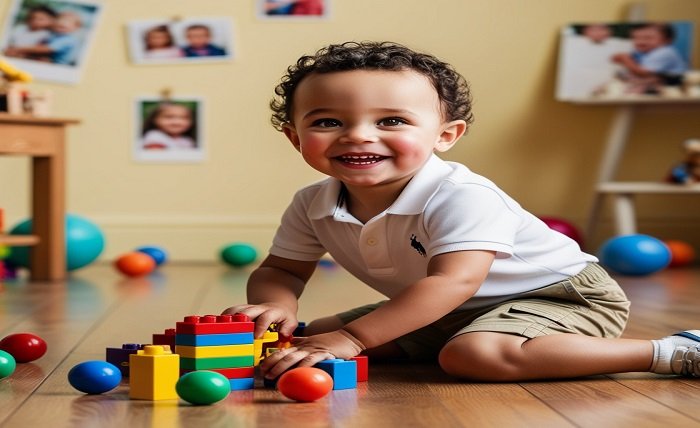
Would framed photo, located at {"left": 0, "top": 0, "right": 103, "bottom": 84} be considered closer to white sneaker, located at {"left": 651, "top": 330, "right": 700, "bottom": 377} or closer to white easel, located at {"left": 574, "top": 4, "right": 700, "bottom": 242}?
white easel, located at {"left": 574, "top": 4, "right": 700, "bottom": 242}

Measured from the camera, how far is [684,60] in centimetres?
311

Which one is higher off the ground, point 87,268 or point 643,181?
point 643,181

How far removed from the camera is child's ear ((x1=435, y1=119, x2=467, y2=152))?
124 centimetres

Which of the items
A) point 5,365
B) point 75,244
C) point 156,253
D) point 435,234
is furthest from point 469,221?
point 156,253

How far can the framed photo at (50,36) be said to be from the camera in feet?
10.0

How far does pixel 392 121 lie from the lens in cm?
115

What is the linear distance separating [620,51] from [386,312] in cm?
226

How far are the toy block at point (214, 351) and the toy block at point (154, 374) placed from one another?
1.2 inches

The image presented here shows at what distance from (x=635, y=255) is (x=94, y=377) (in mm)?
1873

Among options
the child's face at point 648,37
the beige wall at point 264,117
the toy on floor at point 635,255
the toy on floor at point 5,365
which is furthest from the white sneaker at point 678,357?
the child's face at point 648,37

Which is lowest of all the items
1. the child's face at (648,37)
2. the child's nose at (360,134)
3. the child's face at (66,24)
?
the child's nose at (360,134)

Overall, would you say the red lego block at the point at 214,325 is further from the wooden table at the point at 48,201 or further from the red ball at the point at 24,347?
the wooden table at the point at 48,201

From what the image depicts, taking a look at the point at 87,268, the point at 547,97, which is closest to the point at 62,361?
the point at 87,268

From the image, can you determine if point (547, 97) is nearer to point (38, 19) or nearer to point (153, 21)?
point (153, 21)
